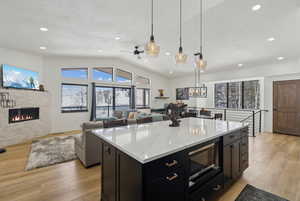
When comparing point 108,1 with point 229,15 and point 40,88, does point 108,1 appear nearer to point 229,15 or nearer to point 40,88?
point 229,15

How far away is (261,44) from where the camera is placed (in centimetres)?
434

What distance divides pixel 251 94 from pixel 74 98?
8103 mm

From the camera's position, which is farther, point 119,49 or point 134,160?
point 119,49

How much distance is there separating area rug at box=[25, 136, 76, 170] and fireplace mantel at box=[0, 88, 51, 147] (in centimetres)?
75

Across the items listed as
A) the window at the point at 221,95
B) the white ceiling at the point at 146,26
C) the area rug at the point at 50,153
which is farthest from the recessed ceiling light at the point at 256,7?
the area rug at the point at 50,153

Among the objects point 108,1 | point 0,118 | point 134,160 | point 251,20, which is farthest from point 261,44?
point 0,118

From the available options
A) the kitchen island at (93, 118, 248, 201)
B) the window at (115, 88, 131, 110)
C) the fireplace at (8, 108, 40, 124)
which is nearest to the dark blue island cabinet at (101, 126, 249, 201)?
the kitchen island at (93, 118, 248, 201)

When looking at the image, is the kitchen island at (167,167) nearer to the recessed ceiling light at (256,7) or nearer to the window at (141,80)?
the recessed ceiling light at (256,7)

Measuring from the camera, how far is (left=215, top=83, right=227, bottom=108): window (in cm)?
746

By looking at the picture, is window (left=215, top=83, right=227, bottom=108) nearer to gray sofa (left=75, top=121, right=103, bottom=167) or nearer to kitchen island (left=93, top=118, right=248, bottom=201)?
kitchen island (left=93, top=118, right=248, bottom=201)

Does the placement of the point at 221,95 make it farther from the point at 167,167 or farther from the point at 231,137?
the point at 167,167

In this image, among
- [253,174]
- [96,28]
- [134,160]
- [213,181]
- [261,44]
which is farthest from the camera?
[261,44]

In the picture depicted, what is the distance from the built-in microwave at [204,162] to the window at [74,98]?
6.03 metres

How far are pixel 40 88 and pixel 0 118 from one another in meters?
1.58
